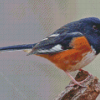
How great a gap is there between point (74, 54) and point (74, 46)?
57 millimetres

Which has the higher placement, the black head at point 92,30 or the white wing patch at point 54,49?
the black head at point 92,30

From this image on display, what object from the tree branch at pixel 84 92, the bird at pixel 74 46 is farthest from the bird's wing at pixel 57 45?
the tree branch at pixel 84 92

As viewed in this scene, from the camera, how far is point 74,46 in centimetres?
135

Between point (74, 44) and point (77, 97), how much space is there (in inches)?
14.3

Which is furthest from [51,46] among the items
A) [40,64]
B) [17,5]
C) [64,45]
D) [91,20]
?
[17,5]

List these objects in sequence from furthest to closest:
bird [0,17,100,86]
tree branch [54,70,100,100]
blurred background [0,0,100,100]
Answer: blurred background [0,0,100,100]
bird [0,17,100,86]
tree branch [54,70,100,100]

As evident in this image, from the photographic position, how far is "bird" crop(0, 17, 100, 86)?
1336 millimetres

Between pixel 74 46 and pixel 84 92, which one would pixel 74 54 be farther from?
pixel 84 92

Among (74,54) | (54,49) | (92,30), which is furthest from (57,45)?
(92,30)

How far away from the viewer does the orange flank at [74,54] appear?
133cm

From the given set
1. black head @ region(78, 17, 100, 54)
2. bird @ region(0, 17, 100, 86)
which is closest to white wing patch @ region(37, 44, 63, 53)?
bird @ region(0, 17, 100, 86)

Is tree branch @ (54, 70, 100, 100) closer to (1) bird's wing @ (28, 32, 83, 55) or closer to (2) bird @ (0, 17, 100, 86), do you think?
(2) bird @ (0, 17, 100, 86)

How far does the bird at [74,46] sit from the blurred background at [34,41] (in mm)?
408

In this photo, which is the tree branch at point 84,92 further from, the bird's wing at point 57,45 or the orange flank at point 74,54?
the bird's wing at point 57,45
